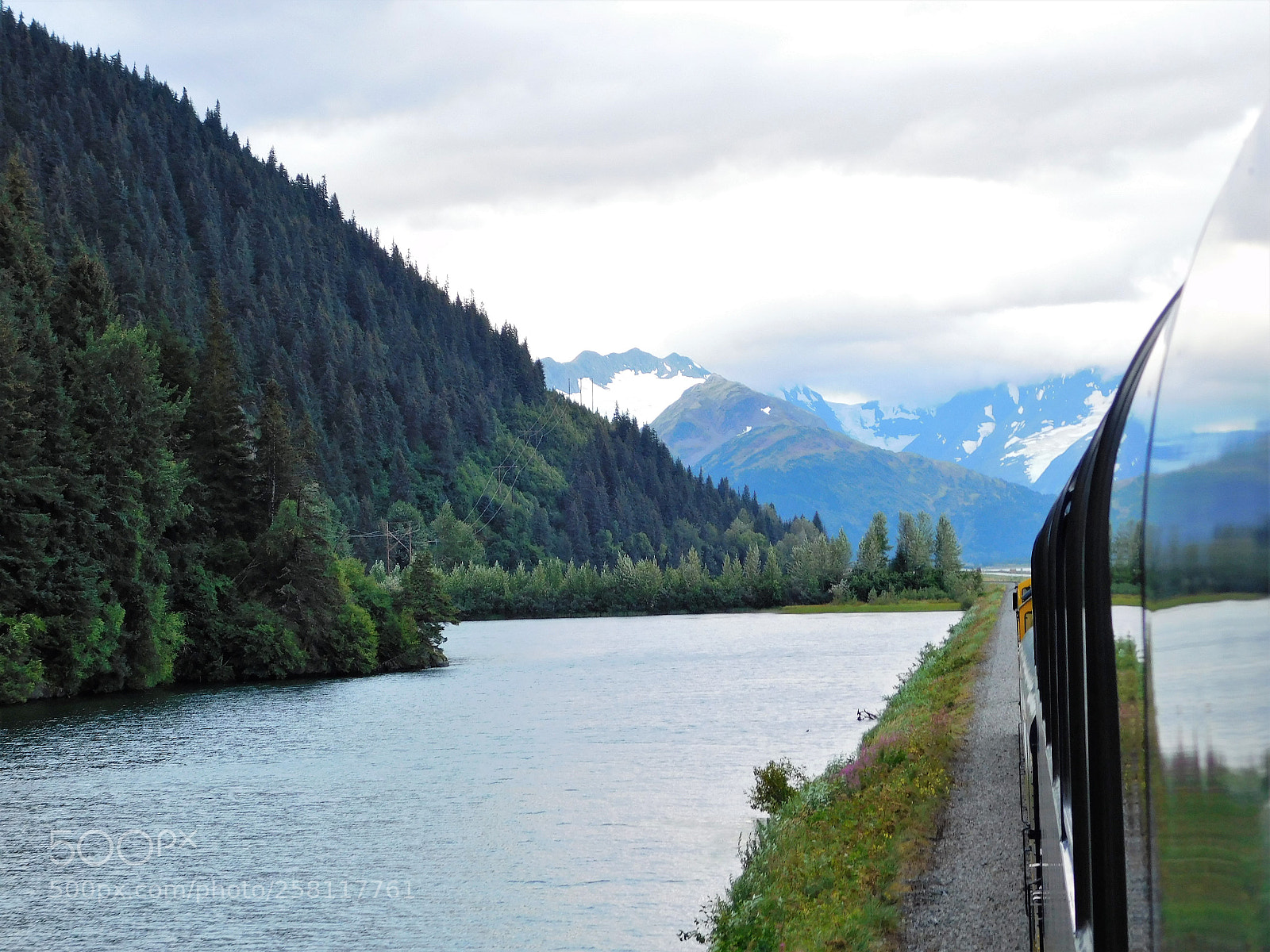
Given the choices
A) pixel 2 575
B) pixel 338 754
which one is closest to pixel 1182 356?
pixel 338 754

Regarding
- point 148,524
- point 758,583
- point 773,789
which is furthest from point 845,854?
point 758,583

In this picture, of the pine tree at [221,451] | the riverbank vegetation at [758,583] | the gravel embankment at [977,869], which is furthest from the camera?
the riverbank vegetation at [758,583]

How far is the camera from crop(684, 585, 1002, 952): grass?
47.9 feet

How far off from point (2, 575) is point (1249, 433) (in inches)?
2447

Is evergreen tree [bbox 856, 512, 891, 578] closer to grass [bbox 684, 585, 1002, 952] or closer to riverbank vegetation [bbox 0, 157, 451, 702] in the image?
riverbank vegetation [bbox 0, 157, 451, 702]

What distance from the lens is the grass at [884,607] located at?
495ft

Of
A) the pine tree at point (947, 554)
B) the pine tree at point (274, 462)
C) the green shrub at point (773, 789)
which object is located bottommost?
the green shrub at point (773, 789)

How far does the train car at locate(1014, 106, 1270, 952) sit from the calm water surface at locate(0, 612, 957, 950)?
52.9 ft

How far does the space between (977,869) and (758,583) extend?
156173 millimetres

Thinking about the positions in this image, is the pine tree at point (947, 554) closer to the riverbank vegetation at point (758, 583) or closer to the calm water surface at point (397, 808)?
the riverbank vegetation at point (758, 583)

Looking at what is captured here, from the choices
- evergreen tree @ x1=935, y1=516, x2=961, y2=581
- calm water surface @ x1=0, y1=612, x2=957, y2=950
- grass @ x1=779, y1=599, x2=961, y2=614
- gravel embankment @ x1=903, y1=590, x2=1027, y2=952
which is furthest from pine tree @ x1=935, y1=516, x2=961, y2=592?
gravel embankment @ x1=903, y1=590, x2=1027, y2=952

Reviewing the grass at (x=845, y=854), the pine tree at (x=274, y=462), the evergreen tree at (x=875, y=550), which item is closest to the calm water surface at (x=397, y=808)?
the grass at (x=845, y=854)

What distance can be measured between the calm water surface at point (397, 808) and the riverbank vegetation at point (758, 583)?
9540 cm

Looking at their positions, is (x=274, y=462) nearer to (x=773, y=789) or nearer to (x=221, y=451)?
(x=221, y=451)
